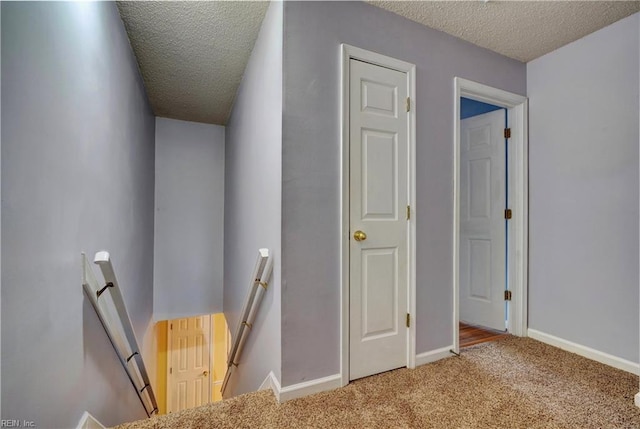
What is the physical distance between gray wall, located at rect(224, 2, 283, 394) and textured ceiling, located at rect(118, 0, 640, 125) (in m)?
0.19

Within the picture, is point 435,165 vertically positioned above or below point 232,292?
above

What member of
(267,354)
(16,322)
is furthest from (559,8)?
(16,322)

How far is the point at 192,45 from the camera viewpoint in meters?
2.35

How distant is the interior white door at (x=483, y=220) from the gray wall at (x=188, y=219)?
3301 millimetres

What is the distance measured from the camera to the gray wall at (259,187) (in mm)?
1690

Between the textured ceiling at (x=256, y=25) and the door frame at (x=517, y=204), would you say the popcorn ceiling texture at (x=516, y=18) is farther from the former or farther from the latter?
the door frame at (x=517, y=204)

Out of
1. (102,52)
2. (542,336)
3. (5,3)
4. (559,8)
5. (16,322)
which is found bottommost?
(542,336)

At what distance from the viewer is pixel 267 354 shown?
1846mm

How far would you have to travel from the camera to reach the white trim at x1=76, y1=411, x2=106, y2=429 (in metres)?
1.26

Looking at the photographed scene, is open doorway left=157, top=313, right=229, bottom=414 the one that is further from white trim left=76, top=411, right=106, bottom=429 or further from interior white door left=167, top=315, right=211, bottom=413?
white trim left=76, top=411, right=106, bottom=429

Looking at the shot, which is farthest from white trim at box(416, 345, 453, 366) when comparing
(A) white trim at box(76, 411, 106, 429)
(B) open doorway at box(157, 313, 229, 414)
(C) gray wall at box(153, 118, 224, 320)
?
(B) open doorway at box(157, 313, 229, 414)

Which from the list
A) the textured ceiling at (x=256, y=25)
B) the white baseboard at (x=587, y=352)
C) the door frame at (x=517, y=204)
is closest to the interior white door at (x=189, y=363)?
the textured ceiling at (x=256, y=25)

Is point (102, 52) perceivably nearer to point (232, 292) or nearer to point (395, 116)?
point (395, 116)

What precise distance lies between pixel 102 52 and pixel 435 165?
223cm
